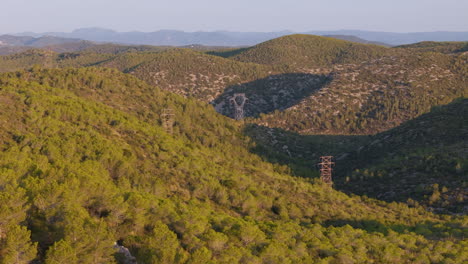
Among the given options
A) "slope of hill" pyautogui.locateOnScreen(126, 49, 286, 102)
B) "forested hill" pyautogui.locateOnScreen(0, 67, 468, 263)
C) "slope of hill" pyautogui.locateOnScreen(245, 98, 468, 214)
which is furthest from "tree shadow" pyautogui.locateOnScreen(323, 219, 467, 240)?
"slope of hill" pyautogui.locateOnScreen(126, 49, 286, 102)

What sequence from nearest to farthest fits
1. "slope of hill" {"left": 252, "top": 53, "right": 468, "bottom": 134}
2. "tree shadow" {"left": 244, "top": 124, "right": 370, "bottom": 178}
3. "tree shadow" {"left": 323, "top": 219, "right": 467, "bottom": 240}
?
"tree shadow" {"left": 323, "top": 219, "right": 467, "bottom": 240} → "tree shadow" {"left": 244, "top": 124, "right": 370, "bottom": 178} → "slope of hill" {"left": 252, "top": 53, "right": 468, "bottom": 134}

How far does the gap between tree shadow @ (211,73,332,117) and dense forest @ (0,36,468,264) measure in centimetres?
1815

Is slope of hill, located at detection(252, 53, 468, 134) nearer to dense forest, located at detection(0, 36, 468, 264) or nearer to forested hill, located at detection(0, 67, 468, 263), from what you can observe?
dense forest, located at detection(0, 36, 468, 264)

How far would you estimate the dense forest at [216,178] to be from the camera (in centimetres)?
1611

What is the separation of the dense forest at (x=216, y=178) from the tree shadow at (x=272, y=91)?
18.1 meters

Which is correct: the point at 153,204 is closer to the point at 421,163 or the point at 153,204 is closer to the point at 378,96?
the point at 421,163

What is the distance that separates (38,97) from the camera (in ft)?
138

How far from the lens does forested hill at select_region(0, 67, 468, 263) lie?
15219mm

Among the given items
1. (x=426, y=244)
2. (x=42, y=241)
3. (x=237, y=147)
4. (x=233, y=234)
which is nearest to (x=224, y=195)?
(x=233, y=234)

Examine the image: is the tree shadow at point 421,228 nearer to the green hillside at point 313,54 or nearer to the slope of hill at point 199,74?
the slope of hill at point 199,74

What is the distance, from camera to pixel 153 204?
66.8ft

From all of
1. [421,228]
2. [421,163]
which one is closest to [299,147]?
[421,163]

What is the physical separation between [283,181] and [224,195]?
1484 cm

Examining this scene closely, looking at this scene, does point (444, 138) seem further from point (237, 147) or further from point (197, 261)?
point (197, 261)
